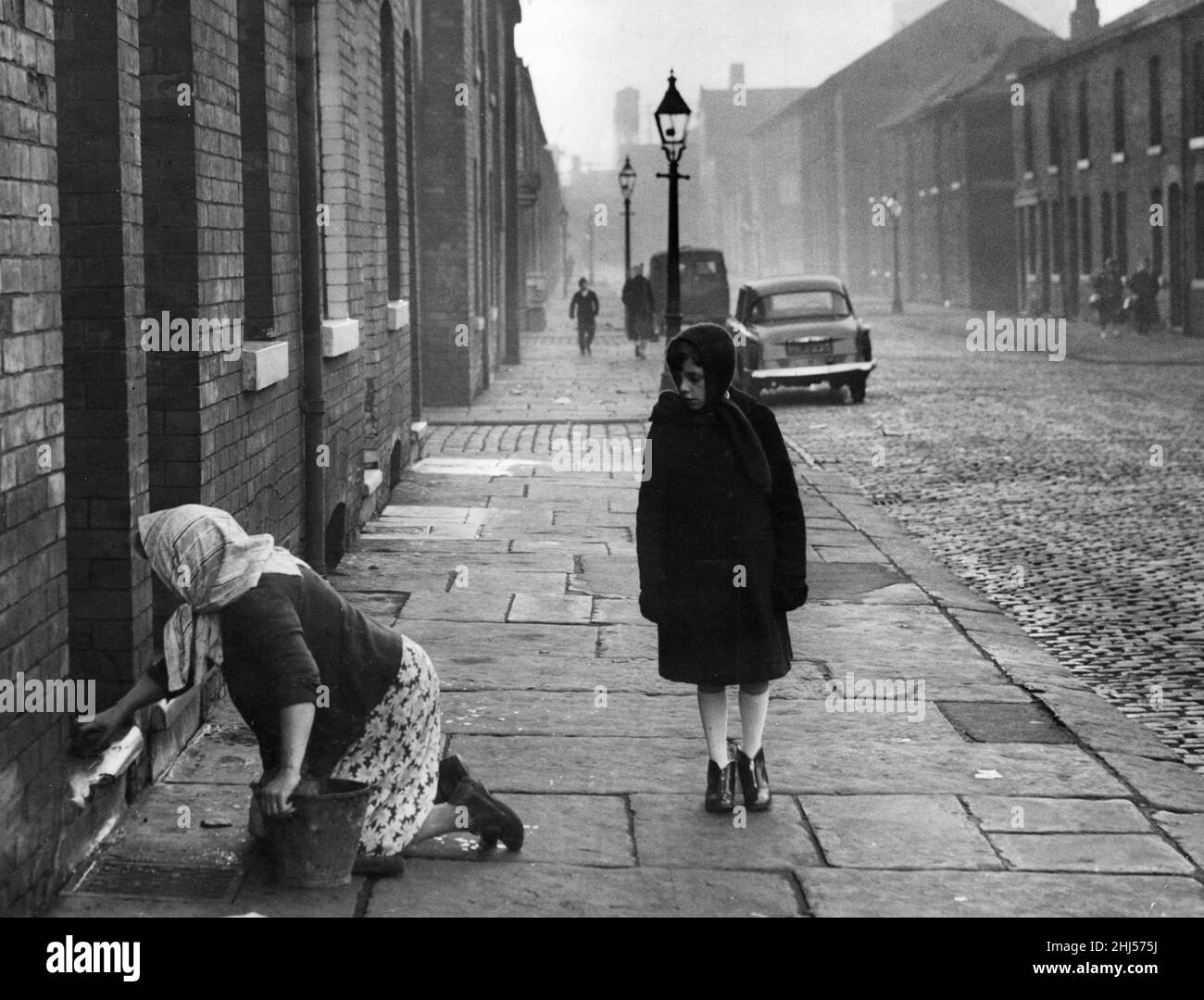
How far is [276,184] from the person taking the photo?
8523mm

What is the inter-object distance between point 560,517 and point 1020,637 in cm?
449

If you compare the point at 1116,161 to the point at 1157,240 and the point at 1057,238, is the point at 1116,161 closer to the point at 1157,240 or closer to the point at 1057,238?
the point at 1157,240

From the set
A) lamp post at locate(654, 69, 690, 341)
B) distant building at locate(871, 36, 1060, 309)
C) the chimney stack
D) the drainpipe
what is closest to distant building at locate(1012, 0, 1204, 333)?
distant building at locate(871, 36, 1060, 309)

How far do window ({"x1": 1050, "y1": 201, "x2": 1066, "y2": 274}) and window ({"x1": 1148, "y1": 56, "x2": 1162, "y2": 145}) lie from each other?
308 inches

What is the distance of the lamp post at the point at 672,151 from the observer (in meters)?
17.0

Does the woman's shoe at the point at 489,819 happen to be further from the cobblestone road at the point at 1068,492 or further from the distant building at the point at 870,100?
the distant building at the point at 870,100

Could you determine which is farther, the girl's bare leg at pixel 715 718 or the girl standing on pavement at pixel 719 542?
the girl's bare leg at pixel 715 718

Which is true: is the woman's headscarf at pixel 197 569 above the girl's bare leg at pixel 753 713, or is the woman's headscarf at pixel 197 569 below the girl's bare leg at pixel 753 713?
above

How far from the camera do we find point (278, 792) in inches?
181

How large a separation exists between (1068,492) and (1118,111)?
Result: 101 feet

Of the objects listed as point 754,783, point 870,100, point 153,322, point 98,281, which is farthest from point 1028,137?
point 98,281

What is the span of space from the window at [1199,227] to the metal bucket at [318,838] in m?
34.3

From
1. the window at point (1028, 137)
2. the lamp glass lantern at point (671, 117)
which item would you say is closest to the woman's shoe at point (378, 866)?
the lamp glass lantern at point (671, 117)
